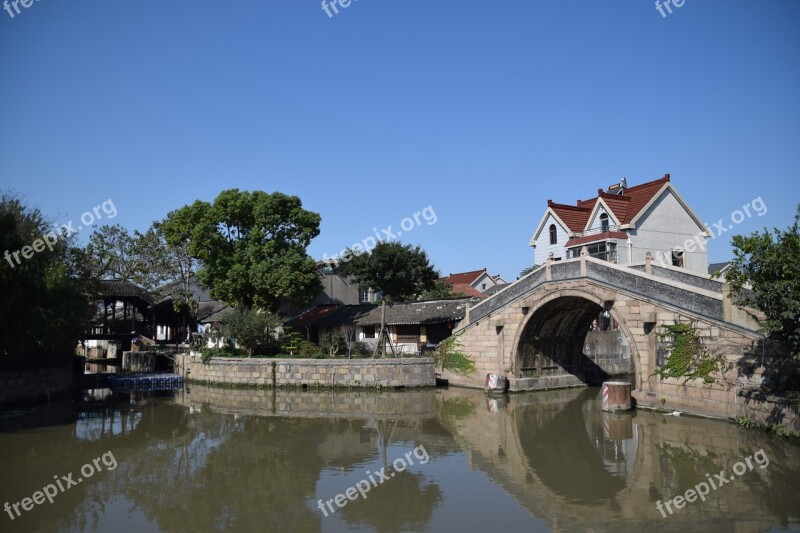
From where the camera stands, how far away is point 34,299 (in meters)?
Result: 18.9

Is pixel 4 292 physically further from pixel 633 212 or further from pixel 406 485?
pixel 633 212

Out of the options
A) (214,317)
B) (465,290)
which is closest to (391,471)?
(214,317)

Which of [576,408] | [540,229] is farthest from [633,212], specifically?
[576,408]

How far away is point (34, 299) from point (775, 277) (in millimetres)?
20402

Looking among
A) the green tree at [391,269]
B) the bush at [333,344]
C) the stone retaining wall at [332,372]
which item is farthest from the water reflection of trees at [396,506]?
the green tree at [391,269]

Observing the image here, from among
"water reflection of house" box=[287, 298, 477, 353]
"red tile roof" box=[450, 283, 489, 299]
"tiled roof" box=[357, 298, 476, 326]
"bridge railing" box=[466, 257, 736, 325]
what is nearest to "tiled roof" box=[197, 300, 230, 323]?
"water reflection of house" box=[287, 298, 477, 353]

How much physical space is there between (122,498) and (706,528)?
30.4 feet

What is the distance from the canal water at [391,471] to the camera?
9086mm

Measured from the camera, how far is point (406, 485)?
10.8m

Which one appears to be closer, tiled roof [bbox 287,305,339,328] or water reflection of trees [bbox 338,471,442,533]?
water reflection of trees [bbox 338,471,442,533]

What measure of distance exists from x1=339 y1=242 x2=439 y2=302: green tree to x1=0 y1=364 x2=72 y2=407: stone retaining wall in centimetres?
1702

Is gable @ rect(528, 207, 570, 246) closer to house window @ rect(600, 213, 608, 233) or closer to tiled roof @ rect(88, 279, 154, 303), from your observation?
house window @ rect(600, 213, 608, 233)

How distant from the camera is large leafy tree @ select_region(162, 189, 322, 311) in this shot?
28672 millimetres

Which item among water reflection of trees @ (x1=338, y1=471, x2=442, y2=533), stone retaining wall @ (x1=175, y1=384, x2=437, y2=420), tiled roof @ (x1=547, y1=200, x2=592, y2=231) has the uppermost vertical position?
tiled roof @ (x1=547, y1=200, x2=592, y2=231)
